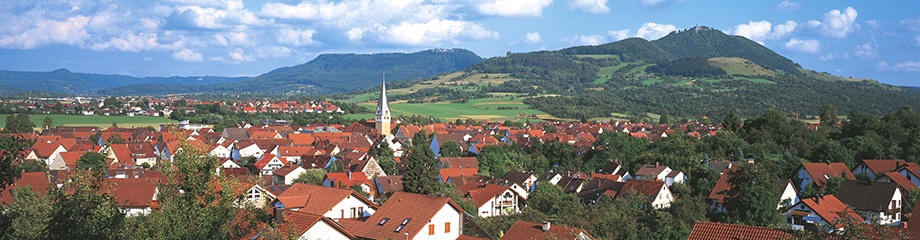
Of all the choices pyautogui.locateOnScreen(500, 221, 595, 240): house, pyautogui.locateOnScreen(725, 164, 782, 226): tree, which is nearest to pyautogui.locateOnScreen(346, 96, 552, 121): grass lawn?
pyautogui.locateOnScreen(725, 164, 782, 226): tree

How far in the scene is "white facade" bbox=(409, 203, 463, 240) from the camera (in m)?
21.8

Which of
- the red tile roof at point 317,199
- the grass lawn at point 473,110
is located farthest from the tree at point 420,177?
the grass lawn at point 473,110

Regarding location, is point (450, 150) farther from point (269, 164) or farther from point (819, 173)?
point (819, 173)

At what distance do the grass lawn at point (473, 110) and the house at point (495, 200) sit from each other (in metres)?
85.3

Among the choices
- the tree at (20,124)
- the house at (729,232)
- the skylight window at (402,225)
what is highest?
the house at (729,232)

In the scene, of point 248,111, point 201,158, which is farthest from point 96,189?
point 248,111

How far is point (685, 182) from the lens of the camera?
45531 millimetres

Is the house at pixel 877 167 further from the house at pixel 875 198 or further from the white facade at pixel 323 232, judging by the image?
the white facade at pixel 323 232

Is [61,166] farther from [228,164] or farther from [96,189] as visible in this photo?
[96,189]

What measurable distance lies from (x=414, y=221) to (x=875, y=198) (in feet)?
75.8

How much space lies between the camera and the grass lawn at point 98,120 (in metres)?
106

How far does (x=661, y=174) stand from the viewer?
46.6 metres

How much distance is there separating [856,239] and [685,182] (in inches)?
1402

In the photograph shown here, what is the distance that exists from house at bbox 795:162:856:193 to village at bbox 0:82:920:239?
0.10 m
